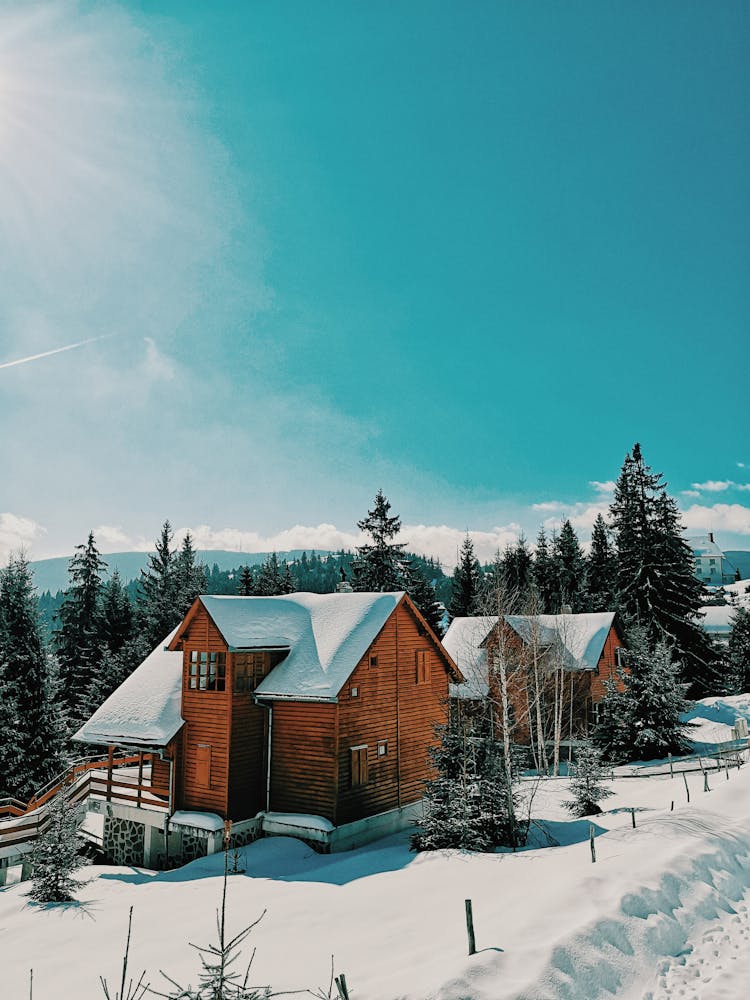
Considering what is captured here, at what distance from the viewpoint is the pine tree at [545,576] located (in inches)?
2680

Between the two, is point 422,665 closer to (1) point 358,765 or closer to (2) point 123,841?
(1) point 358,765

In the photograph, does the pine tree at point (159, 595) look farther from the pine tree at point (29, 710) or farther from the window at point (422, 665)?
the window at point (422, 665)

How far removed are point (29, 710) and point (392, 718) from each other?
2208 centimetres

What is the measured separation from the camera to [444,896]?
13.4 metres

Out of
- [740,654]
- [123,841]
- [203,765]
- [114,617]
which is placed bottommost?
[123,841]

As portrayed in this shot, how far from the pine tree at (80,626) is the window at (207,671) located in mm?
30493

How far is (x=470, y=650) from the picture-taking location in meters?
39.4

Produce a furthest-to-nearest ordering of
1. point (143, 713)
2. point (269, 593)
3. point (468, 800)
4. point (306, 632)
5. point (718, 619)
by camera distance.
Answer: point (718, 619)
point (269, 593)
point (306, 632)
point (143, 713)
point (468, 800)

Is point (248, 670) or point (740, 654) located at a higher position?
point (248, 670)

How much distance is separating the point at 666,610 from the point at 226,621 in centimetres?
3394

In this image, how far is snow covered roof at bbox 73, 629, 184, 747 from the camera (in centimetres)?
2197

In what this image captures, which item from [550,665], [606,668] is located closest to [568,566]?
[606,668]

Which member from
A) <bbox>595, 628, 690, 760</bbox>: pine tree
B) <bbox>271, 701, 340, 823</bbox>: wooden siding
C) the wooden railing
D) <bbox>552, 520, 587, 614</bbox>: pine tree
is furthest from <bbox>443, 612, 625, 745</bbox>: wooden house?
<bbox>552, 520, 587, 614</bbox>: pine tree

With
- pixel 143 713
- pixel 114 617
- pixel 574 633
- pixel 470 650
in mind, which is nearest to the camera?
pixel 143 713
